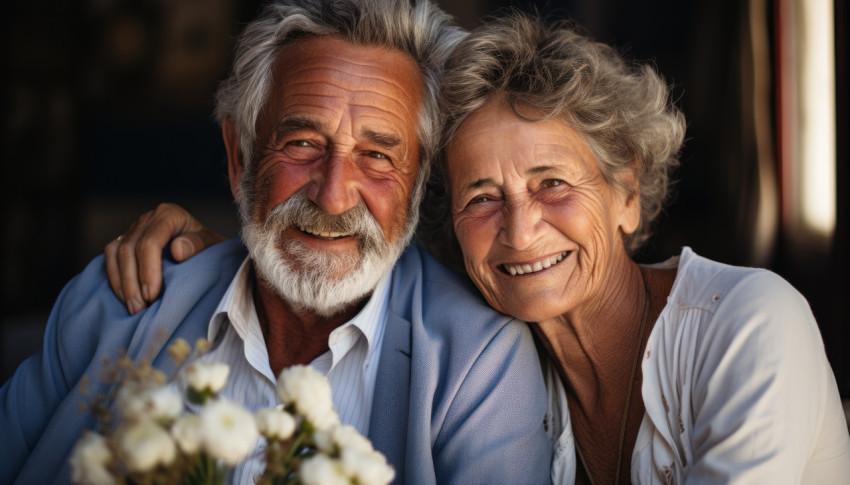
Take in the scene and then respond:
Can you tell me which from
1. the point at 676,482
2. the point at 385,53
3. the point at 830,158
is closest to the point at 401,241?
the point at 385,53

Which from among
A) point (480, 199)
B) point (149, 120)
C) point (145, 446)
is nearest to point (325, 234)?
point (480, 199)

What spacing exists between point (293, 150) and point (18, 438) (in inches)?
50.1

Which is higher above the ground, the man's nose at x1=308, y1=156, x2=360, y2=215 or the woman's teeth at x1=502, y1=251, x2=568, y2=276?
the man's nose at x1=308, y1=156, x2=360, y2=215

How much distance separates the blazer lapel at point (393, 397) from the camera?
1.90 meters

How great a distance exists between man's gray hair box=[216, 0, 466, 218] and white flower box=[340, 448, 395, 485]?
1394 mm

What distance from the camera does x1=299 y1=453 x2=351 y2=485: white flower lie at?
0.99 m

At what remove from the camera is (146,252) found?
2.31 meters

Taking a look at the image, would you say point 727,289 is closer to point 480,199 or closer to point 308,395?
point 480,199

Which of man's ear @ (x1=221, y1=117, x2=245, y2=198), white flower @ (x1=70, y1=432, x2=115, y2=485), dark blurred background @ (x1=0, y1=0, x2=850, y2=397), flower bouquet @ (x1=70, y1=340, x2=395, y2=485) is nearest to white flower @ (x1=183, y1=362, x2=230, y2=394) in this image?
flower bouquet @ (x1=70, y1=340, x2=395, y2=485)

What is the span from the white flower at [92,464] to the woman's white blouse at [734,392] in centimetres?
131

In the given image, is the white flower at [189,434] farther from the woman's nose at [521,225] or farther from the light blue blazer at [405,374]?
the woman's nose at [521,225]

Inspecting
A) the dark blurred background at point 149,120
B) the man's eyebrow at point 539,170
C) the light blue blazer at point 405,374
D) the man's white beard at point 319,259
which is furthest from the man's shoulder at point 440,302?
the dark blurred background at point 149,120

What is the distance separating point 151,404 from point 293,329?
1411mm

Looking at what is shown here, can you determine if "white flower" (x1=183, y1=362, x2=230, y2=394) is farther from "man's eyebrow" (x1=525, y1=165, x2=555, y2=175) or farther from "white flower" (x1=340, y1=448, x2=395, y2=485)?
"man's eyebrow" (x1=525, y1=165, x2=555, y2=175)
